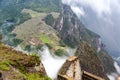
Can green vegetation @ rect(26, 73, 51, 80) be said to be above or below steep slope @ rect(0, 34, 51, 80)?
below

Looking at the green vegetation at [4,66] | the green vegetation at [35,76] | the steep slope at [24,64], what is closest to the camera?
the green vegetation at [4,66]

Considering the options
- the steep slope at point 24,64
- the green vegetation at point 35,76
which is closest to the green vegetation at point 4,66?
the steep slope at point 24,64

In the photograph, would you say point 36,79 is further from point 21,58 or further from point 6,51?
point 6,51

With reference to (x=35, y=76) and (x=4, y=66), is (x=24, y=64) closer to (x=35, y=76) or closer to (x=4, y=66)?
(x=35, y=76)

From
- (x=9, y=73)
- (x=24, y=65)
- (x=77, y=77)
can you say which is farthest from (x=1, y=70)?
(x=77, y=77)

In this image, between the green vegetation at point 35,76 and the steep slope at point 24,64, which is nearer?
the steep slope at point 24,64

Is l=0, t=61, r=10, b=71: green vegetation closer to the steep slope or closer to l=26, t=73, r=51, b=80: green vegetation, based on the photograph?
the steep slope

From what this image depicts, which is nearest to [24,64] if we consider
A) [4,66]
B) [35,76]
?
[35,76]

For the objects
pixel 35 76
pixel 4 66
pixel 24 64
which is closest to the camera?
pixel 4 66

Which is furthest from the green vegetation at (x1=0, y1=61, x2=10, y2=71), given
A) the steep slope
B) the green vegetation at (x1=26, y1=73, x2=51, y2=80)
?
the green vegetation at (x1=26, y1=73, x2=51, y2=80)

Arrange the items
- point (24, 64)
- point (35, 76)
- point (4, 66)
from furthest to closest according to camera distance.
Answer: point (24, 64) → point (35, 76) → point (4, 66)

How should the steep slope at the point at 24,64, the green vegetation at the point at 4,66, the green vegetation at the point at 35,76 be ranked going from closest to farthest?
the green vegetation at the point at 4,66 → the steep slope at the point at 24,64 → the green vegetation at the point at 35,76

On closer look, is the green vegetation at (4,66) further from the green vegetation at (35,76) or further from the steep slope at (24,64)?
the green vegetation at (35,76)
